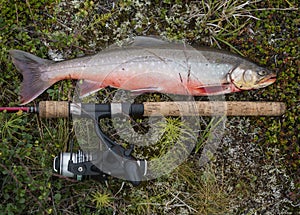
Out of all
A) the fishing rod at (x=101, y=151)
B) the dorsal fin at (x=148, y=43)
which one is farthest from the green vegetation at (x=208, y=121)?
the fishing rod at (x=101, y=151)

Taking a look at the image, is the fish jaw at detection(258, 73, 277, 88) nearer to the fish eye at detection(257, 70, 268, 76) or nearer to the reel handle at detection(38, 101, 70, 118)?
the fish eye at detection(257, 70, 268, 76)

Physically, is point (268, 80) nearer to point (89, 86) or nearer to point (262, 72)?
point (262, 72)

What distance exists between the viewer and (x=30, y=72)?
3566mm

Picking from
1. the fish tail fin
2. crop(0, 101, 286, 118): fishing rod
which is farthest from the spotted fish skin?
crop(0, 101, 286, 118): fishing rod

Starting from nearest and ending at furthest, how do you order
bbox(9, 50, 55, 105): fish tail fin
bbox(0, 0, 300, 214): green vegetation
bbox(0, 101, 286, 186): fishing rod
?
bbox(0, 101, 286, 186): fishing rod, bbox(9, 50, 55, 105): fish tail fin, bbox(0, 0, 300, 214): green vegetation

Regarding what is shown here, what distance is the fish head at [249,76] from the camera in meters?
3.62

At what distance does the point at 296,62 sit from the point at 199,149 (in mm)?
978

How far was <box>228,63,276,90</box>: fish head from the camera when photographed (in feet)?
11.9

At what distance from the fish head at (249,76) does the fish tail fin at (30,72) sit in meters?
1.29

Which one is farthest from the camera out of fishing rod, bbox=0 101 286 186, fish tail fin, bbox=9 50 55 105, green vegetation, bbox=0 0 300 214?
green vegetation, bbox=0 0 300 214

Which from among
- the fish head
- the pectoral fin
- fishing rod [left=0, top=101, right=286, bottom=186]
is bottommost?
fishing rod [left=0, top=101, right=286, bottom=186]

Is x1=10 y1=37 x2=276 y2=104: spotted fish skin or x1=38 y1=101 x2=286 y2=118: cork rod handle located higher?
x1=10 y1=37 x2=276 y2=104: spotted fish skin

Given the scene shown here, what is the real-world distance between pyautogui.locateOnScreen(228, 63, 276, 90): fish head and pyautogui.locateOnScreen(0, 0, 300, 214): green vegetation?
19cm

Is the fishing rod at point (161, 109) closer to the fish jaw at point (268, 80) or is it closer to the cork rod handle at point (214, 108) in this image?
the cork rod handle at point (214, 108)
